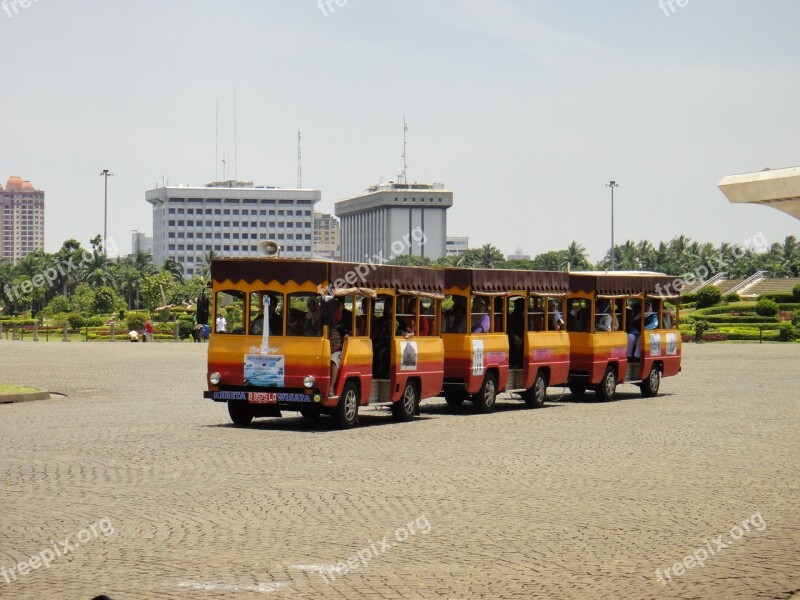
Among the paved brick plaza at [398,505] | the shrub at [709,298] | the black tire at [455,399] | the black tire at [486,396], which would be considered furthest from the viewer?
the shrub at [709,298]

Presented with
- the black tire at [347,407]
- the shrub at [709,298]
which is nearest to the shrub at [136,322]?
the shrub at [709,298]

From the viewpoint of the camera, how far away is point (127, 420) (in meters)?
21.1

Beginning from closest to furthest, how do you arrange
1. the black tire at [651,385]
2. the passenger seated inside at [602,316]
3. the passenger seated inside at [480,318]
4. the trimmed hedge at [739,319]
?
the passenger seated inside at [480,318], the passenger seated inside at [602,316], the black tire at [651,385], the trimmed hedge at [739,319]

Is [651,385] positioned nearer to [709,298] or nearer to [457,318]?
[457,318]

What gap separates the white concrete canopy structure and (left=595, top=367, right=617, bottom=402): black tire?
1375cm

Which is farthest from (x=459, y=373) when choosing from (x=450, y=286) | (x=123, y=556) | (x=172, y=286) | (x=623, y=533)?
(x=172, y=286)

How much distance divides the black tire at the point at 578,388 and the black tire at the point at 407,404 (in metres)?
6.74

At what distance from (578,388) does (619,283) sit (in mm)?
2588

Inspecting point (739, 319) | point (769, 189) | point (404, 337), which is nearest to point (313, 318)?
point (404, 337)

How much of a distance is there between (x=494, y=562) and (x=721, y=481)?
5.53m

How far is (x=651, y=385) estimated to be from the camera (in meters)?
30.5

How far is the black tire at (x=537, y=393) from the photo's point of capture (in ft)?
86.2

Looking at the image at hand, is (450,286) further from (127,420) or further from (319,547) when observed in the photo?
(319,547)

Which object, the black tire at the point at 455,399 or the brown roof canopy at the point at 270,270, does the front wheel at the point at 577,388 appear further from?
the brown roof canopy at the point at 270,270
